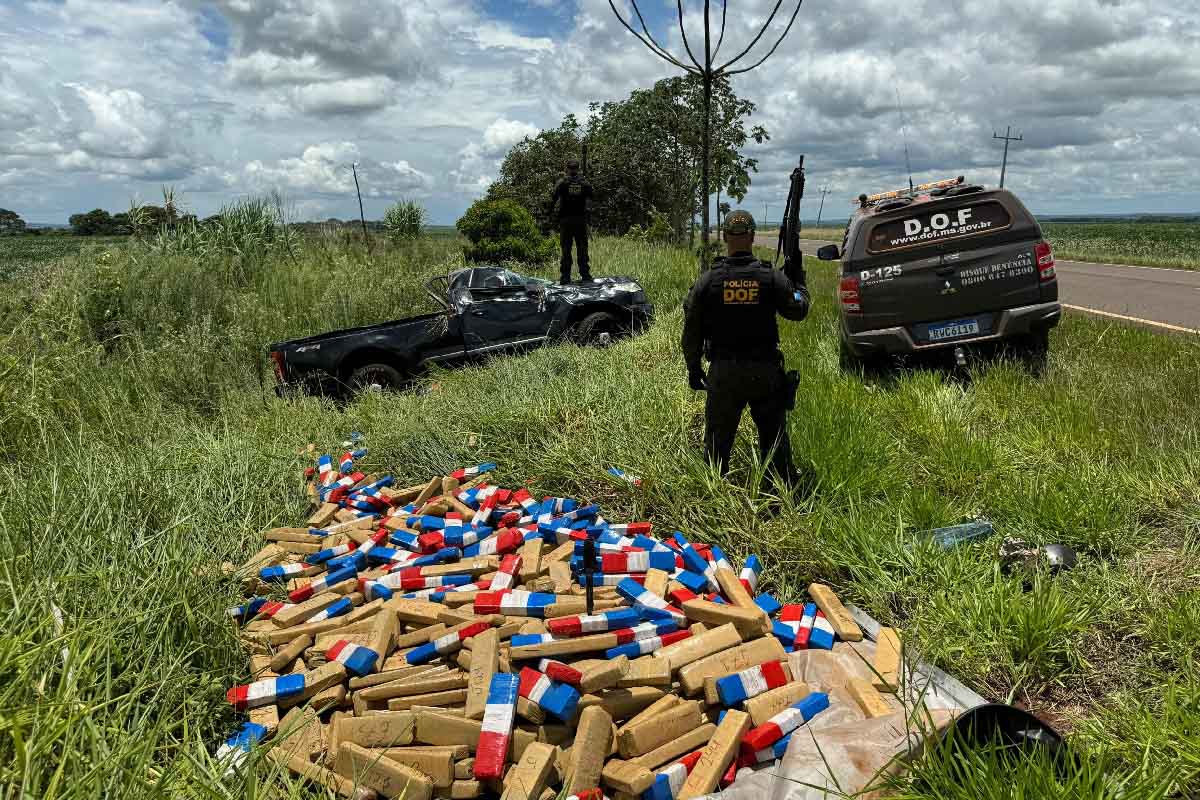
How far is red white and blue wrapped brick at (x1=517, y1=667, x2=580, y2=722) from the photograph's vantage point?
251 cm

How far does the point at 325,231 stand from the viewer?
15227 millimetres

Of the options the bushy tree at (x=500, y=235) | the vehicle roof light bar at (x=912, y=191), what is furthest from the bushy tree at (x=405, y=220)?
the vehicle roof light bar at (x=912, y=191)

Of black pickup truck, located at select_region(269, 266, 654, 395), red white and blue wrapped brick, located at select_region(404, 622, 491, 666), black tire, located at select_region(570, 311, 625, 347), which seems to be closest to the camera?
red white and blue wrapped brick, located at select_region(404, 622, 491, 666)

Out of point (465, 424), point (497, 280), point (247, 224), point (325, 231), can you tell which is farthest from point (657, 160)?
point (465, 424)

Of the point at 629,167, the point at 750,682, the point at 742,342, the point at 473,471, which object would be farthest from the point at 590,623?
the point at 629,167

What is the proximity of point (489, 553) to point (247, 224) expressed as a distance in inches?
465

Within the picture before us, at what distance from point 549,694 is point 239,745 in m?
1.08

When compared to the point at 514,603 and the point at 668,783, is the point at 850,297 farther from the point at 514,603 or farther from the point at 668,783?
the point at 668,783

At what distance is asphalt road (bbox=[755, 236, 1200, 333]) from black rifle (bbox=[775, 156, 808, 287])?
657 centimetres

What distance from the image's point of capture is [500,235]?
1786 centimetres

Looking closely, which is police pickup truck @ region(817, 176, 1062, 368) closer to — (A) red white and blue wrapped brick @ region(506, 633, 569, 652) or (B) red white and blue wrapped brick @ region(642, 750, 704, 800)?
(A) red white and blue wrapped brick @ region(506, 633, 569, 652)

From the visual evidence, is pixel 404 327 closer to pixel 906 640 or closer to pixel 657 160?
pixel 906 640

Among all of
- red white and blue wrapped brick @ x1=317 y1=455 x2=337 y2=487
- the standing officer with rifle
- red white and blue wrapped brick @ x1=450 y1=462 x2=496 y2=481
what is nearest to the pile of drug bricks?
the standing officer with rifle

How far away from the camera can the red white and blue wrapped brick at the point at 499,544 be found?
3973 millimetres
